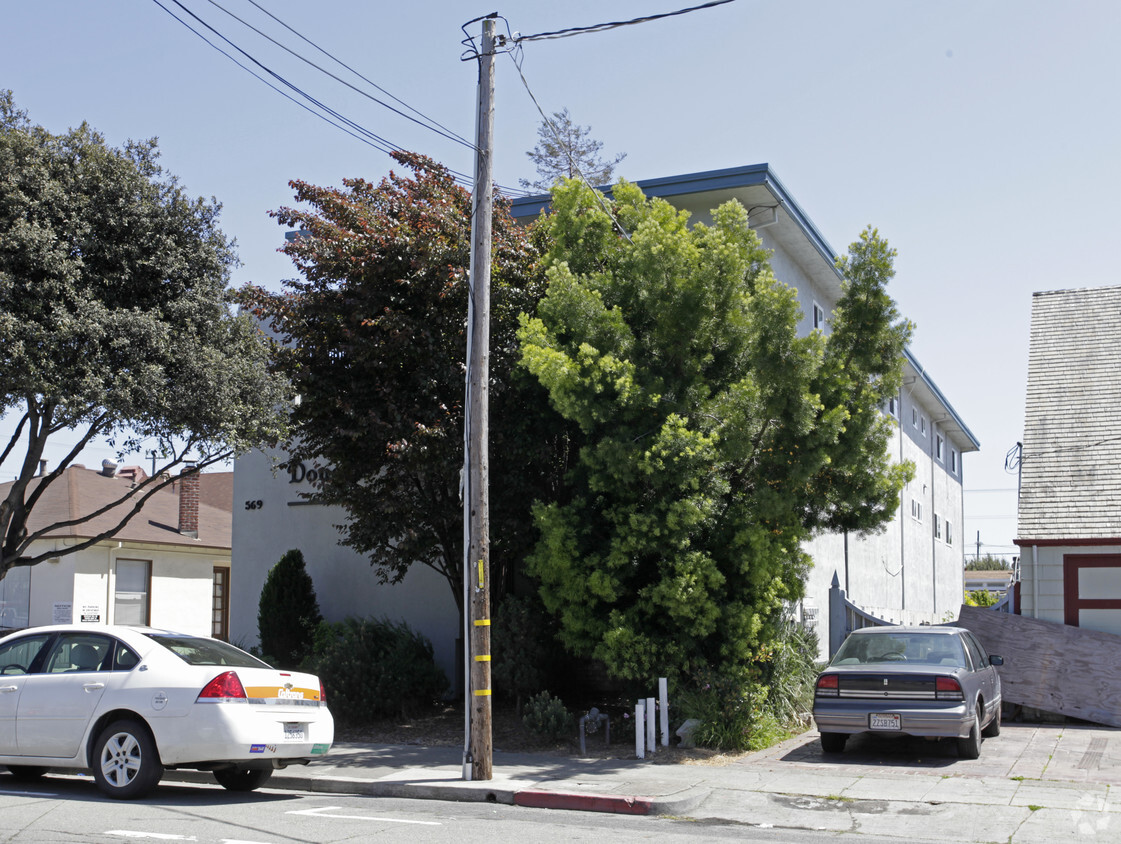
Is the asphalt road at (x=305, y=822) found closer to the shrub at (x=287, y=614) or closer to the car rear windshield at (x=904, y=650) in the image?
the car rear windshield at (x=904, y=650)

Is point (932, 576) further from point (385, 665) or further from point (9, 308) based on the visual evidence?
point (9, 308)

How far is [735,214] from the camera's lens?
1331 cm

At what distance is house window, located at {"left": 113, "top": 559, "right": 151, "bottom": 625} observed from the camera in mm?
28156

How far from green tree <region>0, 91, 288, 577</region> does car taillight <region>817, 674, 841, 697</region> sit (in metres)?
7.95

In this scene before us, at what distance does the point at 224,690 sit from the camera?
357 inches

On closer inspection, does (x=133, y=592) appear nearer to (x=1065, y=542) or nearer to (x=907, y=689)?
(x=907, y=689)

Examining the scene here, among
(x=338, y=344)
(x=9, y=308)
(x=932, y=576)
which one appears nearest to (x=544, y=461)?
(x=338, y=344)

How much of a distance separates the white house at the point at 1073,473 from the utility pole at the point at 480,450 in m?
8.95

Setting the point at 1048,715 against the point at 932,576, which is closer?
the point at 1048,715

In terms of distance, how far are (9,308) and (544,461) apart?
6829mm

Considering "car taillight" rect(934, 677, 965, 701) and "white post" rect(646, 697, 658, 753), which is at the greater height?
"car taillight" rect(934, 677, 965, 701)

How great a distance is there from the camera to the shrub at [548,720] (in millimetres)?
12648

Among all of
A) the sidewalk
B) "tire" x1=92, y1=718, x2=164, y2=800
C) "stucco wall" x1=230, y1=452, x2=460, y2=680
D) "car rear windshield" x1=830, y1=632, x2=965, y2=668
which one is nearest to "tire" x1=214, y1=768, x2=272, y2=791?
the sidewalk

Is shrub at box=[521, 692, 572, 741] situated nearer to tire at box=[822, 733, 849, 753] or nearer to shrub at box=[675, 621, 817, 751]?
shrub at box=[675, 621, 817, 751]
